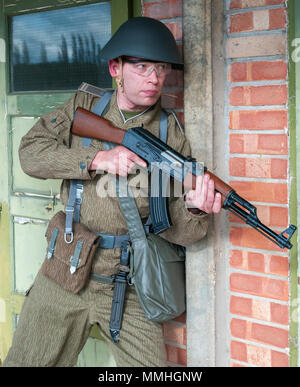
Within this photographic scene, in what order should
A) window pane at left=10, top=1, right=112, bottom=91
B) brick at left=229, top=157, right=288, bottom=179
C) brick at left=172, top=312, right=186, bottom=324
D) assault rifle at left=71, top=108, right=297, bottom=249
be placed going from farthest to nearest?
window pane at left=10, top=1, right=112, bottom=91
brick at left=172, top=312, right=186, bottom=324
brick at left=229, top=157, right=288, bottom=179
assault rifle at left=71, top=108, right=297, bottom=249

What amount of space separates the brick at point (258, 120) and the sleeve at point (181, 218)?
8.8 inches

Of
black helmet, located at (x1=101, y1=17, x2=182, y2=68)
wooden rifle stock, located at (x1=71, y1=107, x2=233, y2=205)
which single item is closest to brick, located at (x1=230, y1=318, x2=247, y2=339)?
wooden rifle stock, located at (x1=71, y1=107, x2=233, y2=205)

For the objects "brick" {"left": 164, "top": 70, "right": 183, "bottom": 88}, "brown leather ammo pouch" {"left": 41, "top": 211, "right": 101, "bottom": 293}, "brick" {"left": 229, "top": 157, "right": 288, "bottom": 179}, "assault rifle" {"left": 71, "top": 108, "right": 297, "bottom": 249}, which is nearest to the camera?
"assault rifle" {"left": 71, "top": 108, "right": 297, "bottom": 249}

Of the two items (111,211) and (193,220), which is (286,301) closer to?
(193,220)

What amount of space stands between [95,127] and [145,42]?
1.30 ft

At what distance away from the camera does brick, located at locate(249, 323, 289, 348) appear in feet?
7.26

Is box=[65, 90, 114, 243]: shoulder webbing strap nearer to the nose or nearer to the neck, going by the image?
the neck

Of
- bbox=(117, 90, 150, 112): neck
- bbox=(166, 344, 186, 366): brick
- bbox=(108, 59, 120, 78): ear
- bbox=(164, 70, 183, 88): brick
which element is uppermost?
bbox=(108, 59, 120, 78): ear

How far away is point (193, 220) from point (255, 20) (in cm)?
83

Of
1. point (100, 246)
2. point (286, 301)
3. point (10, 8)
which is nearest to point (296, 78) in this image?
point (286, 301)

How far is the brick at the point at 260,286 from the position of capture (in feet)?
7.20

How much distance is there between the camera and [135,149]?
218 cm

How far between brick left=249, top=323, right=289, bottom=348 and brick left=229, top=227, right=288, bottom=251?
13.2 inches

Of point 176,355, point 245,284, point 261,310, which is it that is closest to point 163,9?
point 245,284
